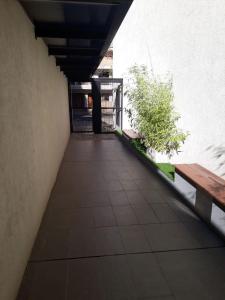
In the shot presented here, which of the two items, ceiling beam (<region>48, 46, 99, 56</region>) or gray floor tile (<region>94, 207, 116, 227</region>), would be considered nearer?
gray floor tile (<region>94, 207, 116, 227</region>)

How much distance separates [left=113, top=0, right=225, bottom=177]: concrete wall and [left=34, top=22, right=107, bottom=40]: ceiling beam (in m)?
1.95

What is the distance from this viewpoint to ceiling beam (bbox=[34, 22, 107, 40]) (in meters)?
3.19

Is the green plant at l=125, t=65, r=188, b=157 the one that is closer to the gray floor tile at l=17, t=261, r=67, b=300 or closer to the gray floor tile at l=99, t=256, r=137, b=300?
the gray floor tile at l=99, t=256, r=137, b=300

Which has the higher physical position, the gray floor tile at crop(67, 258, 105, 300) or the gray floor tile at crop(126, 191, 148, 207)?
the gray floor tile at crop(126, 191, 148, 207)

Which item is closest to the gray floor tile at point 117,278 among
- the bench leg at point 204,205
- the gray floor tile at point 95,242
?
the gray floor tile at point 95,242

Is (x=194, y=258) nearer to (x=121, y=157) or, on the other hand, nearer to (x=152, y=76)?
(x=121, y=157)

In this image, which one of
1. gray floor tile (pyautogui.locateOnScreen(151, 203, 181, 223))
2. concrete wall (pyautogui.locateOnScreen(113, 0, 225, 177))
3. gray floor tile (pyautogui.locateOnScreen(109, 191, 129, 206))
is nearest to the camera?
gray floor tile (pyautogui.locateOnScreen(151, 203, 181, 223))

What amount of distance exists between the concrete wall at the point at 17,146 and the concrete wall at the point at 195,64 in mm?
2880

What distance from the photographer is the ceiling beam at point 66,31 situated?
3.19 metres

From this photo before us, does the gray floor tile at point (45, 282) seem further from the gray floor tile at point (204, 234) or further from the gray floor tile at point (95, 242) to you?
the gray floor tile at point (204, 234)

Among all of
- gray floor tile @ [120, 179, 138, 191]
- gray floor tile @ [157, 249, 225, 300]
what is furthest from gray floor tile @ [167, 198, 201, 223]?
gray floor tile @ [120, 179, 138, 191]

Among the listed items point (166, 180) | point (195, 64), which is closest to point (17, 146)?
point (166, 180)

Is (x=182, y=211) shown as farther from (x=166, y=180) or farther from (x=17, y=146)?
(x=17, y=146)

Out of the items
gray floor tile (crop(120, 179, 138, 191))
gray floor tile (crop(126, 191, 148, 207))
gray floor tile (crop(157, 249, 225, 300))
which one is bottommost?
gray floor tile (crop(157, 249, 225, 300))
